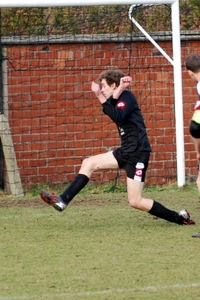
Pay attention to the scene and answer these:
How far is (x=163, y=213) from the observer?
879 cm

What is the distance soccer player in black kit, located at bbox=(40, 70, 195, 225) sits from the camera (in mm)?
8633

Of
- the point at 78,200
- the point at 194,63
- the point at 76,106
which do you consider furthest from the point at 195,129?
the point at 76,106

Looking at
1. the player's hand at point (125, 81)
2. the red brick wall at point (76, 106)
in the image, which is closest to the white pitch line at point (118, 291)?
the player's hand at point (125, 81)

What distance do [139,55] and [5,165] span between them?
8.29 ft

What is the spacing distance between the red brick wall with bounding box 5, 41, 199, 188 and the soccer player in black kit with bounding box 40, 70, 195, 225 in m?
3.39

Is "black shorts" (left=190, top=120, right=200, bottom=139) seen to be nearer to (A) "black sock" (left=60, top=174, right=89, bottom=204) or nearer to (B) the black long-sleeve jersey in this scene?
(B) the black long-sleeve jersey

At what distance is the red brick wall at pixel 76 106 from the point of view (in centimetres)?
1205

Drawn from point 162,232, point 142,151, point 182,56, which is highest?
point 182,56

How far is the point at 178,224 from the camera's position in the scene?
8.99 m

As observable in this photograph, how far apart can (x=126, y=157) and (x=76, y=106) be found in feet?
12.0

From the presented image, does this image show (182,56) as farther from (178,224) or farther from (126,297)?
(126,297)

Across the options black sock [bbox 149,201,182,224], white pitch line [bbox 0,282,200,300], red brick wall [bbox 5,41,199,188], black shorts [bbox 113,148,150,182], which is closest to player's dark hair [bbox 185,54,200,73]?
black shorts [bbox 113,148,150,182]

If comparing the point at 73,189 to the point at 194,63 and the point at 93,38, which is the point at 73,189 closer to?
the point at 194,63

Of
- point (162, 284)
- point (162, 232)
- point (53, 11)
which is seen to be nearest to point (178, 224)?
point (162, 232)
